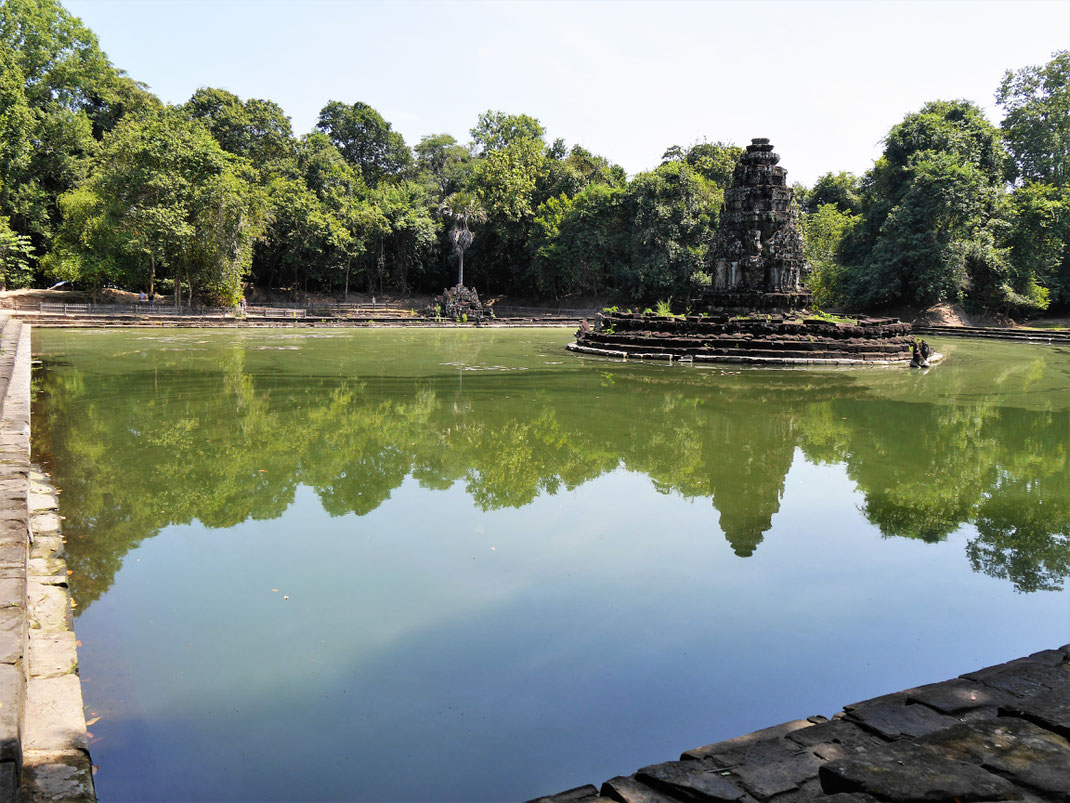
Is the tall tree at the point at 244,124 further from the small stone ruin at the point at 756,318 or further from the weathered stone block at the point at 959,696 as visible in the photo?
the weathered stone block at the point at 959,696

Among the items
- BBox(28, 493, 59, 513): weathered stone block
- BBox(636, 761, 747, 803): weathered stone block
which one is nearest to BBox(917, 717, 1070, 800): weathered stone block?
BBox(636, 761, 747, 803): weathered stone block

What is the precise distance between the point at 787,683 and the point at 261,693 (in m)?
2.41

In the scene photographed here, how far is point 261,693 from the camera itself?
3115mm

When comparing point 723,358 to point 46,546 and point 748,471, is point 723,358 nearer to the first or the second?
point 748,471

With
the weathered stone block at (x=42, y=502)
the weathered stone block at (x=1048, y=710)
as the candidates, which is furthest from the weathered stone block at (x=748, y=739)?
the weathered stone block at (x=42, y=502)

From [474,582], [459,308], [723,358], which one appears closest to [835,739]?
[474,582]

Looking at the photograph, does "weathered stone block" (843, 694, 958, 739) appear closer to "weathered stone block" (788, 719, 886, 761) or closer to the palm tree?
"weathered stone block" (788, 719, 886, 761)

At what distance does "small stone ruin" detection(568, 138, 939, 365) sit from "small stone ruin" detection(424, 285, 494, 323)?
48.6 ft

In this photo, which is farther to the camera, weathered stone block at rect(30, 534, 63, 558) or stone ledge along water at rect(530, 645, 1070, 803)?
weathered stone block at rect(30, 534, 63, 558)

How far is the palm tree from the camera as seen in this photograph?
40.8 meters

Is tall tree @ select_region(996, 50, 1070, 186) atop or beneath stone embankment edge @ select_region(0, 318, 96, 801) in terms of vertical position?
atop

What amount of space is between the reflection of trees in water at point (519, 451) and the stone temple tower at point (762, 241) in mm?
9802

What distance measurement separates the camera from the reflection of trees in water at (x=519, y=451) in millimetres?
5633

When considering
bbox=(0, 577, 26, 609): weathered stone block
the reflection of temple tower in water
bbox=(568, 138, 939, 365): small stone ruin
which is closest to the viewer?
bbox=(0, 577, 26, 609): weathered stone block
